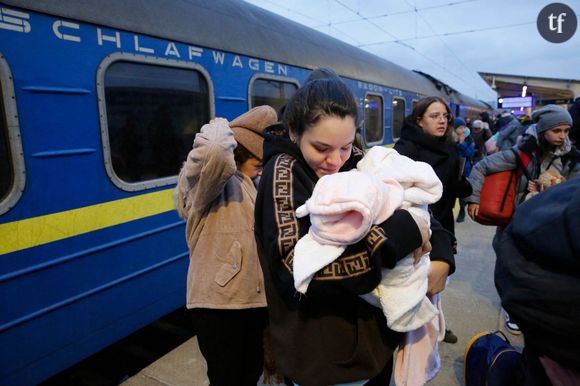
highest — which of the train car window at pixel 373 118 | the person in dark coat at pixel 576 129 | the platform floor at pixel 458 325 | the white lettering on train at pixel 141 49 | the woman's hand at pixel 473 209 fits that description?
the white lettering on train at pixel 141 49

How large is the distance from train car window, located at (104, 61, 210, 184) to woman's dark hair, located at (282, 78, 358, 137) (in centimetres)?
185

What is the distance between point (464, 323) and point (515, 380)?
1.67m

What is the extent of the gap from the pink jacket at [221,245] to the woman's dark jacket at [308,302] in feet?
1.43

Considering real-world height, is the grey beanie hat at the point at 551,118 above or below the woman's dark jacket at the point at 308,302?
above

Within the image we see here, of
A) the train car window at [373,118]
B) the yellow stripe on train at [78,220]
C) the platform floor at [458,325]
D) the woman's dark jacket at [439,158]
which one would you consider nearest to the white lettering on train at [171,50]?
the yellow stripe on train at [78,220]

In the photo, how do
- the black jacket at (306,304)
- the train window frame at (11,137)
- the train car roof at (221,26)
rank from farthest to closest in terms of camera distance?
1. the train car roof at (221,26)
2. the train window frame at (11,137)
3. the black jacket at (306,304)

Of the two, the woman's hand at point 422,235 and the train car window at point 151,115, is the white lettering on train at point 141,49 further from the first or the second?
the woman's hand at point 422,235

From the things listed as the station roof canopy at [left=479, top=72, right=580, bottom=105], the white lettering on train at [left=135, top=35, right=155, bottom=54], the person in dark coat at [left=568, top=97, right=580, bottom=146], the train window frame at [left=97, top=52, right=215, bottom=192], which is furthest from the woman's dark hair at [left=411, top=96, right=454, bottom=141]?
the station roof canopy at [left=479, top=72, right=580, bottom=105]

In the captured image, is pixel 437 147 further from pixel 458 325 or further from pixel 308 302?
pixel 308 302

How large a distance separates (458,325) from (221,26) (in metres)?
3.26

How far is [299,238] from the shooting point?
96cm

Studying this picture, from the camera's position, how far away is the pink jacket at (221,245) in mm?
1534

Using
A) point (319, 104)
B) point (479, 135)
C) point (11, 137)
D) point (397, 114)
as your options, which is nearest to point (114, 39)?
point (11, 137)

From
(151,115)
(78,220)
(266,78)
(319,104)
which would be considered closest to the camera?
(319,104)
